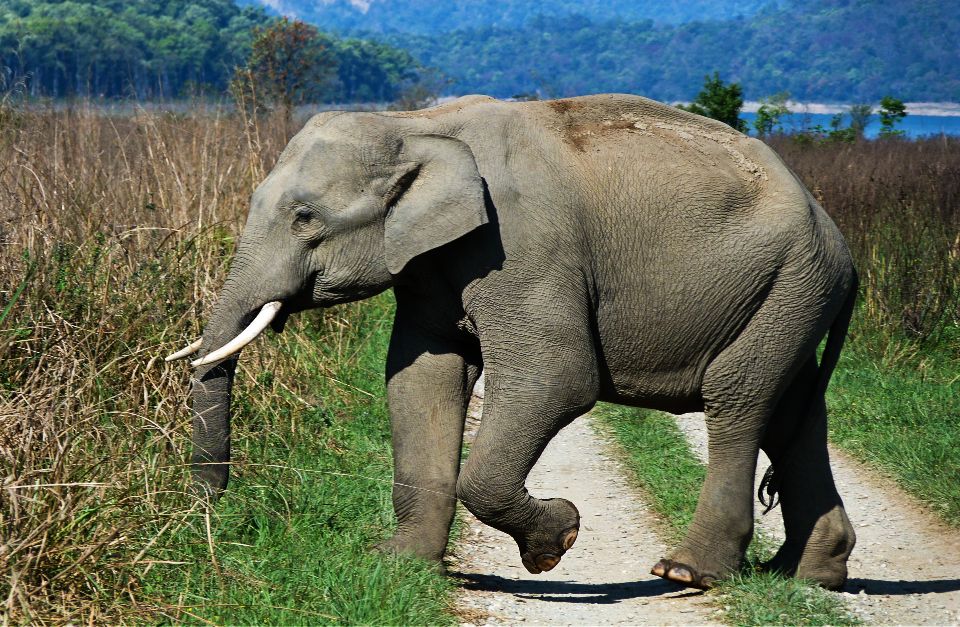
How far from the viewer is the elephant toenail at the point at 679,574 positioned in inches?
217

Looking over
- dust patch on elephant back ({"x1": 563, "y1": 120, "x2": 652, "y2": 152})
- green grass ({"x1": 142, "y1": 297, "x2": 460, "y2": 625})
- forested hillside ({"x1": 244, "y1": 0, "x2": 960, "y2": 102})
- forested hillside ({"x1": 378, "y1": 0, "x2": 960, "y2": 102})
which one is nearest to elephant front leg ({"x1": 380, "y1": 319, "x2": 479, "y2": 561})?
green grass ({"x1": 142, "y1": 297, "x2": 460, "y2": 625})

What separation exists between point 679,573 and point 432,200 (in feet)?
6.25

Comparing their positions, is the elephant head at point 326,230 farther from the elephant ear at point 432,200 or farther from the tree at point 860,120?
the tree at point 860,120

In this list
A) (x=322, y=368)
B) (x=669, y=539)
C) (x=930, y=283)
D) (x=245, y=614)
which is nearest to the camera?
(x=245, y=614)

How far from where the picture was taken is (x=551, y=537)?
17.5 feet

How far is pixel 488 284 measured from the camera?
5.11 meters

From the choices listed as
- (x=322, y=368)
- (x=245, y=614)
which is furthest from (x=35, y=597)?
(x=322, y=368)

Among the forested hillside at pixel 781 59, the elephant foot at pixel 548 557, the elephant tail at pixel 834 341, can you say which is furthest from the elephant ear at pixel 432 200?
the forested hillside at pixel 781 59

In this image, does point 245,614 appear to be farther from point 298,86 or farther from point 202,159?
point 298,86

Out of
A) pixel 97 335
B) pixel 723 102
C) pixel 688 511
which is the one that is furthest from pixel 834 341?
pixel 723 102

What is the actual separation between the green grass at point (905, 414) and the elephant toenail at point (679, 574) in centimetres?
198

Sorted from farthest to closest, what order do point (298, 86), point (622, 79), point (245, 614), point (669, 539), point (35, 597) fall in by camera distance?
point (622, 79), point (298, 86), point (669, 539), point (245, 614), point (35, 597)

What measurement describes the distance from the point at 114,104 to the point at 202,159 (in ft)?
8.43

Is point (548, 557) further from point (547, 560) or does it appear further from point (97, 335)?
point (97, 335)
